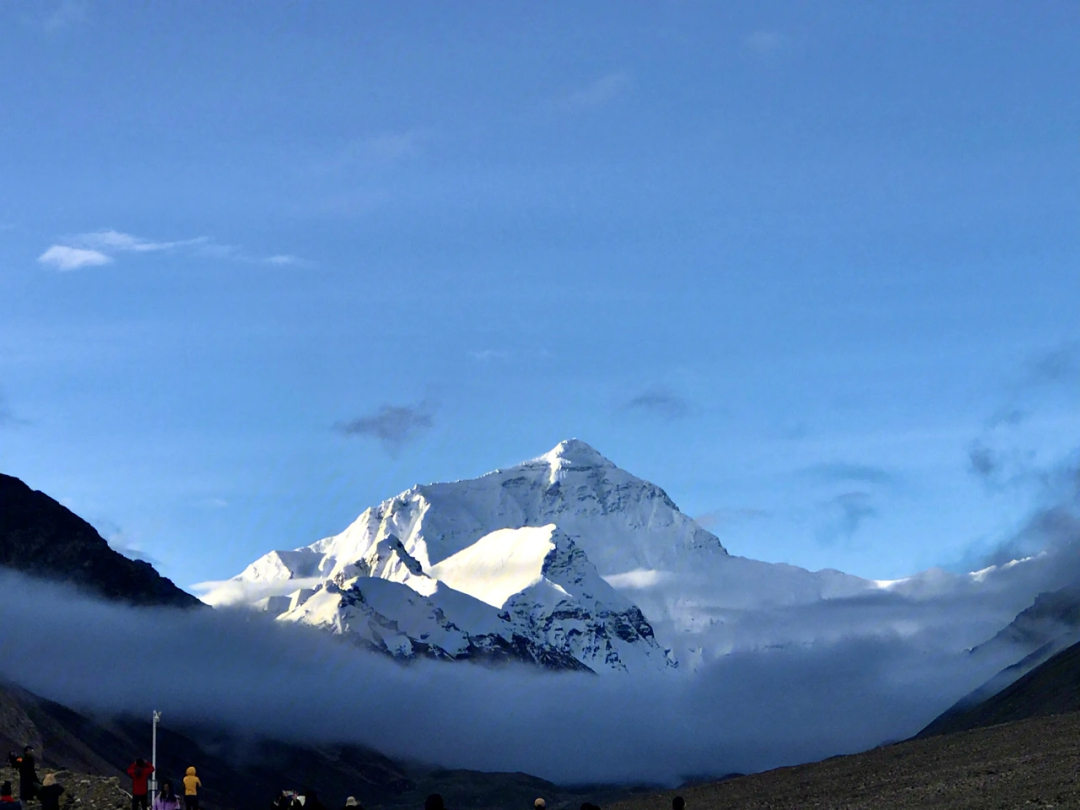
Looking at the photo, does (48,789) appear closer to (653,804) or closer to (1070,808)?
(1070,808)

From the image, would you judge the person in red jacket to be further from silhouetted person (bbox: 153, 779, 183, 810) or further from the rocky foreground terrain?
the rocky foreground terrain

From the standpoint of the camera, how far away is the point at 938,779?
9281cm

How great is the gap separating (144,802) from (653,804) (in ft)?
212

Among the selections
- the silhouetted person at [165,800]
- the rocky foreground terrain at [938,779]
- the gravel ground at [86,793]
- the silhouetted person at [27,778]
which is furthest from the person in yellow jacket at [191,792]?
the rocky foreground terrain at [938,779]

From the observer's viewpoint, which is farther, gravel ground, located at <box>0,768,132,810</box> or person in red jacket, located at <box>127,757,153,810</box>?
gravel ground, located at <box>0,768,132,810</box>

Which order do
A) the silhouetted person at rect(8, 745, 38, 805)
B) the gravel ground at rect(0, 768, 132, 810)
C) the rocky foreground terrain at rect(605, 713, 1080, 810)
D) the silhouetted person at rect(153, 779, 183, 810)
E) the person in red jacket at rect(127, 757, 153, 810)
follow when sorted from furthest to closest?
the rocky foreground terrain at rect(605, 713, 1080, 810)
the gravel ground at rect(0, 768, 132, 810)
the person in red jacket at rect(127, 757, 153, 810)
the silhouetted person at rect(8, 745, 38, 805)
the silhouetted person at rect(153, 779, 183, 810)

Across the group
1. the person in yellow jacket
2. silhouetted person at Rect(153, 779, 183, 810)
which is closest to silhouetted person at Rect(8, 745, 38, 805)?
silhouetted person at Rect(153, 779, 183, 810)

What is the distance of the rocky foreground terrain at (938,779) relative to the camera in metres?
76.6

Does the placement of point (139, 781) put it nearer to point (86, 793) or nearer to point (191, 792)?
point (191, 792)

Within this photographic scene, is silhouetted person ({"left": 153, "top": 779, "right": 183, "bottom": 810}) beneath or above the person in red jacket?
beneath

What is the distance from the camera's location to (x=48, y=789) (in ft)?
161

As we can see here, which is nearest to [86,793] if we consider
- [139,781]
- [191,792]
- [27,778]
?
[139,781]

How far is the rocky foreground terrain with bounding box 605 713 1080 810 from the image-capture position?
76.6 meters

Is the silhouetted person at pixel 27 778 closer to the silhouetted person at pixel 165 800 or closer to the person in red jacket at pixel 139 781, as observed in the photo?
the person in red jacket at pixel 139 781
